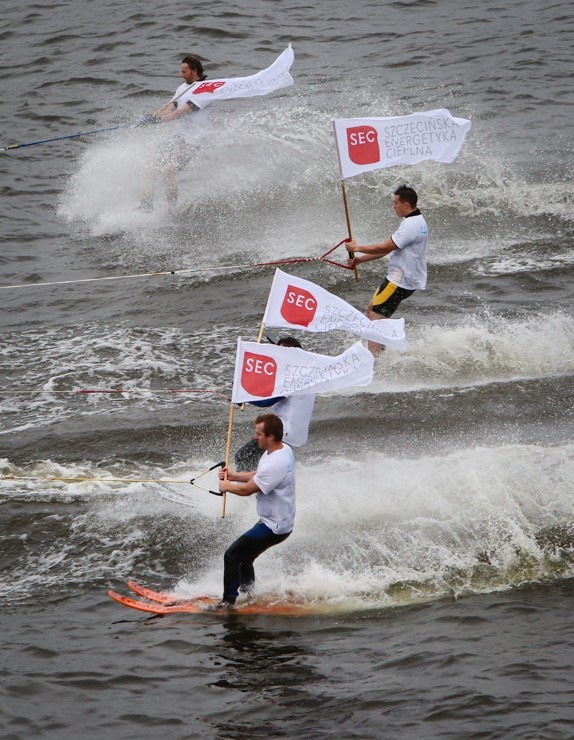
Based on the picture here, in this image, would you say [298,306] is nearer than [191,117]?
Yes

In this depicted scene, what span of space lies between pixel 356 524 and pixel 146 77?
1556 cm

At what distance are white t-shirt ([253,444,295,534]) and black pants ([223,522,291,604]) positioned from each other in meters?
0.08

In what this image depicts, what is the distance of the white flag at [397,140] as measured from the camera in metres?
11.5

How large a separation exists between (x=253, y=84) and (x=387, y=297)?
450cm

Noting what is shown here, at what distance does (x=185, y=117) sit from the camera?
15.8 meters

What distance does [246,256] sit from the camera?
52.1 feet

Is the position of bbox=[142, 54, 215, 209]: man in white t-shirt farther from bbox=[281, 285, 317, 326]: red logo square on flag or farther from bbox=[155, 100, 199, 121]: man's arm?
bbox=[281, 285, 317, 326]: red logo square on flag

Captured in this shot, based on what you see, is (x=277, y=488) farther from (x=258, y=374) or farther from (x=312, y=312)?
(x=312, y=312)

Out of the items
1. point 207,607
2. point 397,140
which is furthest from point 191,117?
point 207,607

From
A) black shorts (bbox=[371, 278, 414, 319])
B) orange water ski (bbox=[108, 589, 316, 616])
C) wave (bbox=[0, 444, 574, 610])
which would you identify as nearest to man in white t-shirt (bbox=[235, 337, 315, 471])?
wave (bbox=[0, 444, 574, 610])

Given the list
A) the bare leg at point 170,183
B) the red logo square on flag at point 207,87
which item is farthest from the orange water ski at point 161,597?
the bare leg at point 170,183

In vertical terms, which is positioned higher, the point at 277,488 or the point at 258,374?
the point at 258,374

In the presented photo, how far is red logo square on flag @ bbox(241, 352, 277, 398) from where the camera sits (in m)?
8.80

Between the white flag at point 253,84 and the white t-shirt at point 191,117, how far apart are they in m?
0.10
